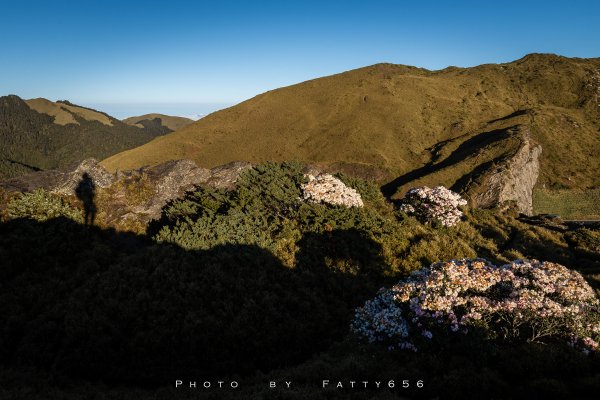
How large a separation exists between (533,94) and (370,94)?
4613 centimetres

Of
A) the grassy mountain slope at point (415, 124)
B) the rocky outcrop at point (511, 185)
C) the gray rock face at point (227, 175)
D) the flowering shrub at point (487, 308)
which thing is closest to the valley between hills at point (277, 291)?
the flowering shrub at point (487, 308)

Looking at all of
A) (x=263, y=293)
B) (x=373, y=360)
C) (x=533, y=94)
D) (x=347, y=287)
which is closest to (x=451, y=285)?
(x=373, y=360)

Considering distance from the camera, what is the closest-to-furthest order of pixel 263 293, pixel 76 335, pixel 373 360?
pixel 373 360 < pixel 76 335 < pixel 263 293

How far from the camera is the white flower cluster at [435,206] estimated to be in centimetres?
2173

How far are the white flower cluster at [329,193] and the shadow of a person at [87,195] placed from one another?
10571 millimetres

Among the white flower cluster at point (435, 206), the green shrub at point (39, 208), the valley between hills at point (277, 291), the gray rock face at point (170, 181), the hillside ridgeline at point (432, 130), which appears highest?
the hillside ridgeline at point (432, 130)

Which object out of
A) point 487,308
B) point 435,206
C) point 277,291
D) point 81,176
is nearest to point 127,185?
point 81,176

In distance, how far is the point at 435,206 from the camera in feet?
72.4

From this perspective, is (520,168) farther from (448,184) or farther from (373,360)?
(373,360)

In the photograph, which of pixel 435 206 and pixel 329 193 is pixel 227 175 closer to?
pixel 329 193

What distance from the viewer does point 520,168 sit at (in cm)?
5812

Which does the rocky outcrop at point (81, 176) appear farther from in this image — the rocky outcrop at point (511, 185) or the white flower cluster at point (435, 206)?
the rocky outcrop at point (511, 185)

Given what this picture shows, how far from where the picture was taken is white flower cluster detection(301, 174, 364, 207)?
1862cm

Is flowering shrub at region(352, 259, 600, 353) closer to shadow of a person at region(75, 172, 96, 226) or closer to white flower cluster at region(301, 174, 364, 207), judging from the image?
white flower cluster at region(301, 174, 364, 207)
